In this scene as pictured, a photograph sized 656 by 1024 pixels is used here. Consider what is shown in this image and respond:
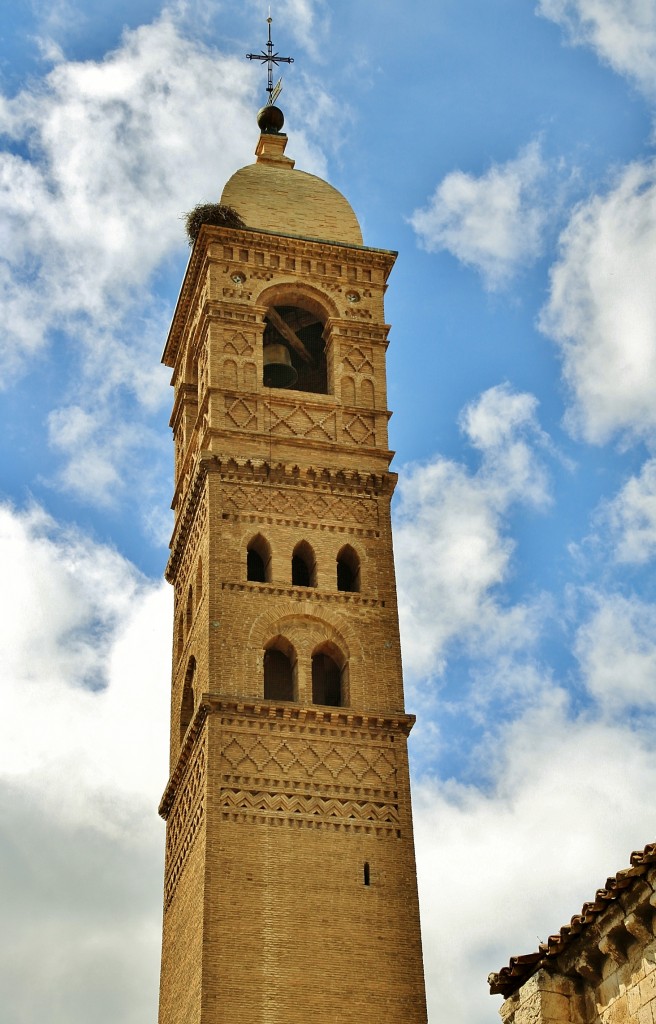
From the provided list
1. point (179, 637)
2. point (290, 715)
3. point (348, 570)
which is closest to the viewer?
point (290, 715)

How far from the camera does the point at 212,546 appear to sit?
28.1 meters

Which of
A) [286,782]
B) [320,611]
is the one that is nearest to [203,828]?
[286,782]

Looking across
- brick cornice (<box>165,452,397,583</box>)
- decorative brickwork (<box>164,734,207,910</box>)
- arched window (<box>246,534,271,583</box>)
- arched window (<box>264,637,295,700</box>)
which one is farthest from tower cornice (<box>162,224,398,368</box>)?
decorative brickwork (<box>164,734,207,910</box>)

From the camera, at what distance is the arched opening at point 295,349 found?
1280 inches

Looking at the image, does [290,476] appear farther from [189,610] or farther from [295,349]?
[295,349]

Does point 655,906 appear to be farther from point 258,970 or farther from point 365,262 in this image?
point 365,262

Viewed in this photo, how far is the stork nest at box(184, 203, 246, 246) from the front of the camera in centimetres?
3192

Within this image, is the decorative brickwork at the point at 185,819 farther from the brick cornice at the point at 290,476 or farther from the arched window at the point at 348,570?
the brick cornice at the point at 290,476

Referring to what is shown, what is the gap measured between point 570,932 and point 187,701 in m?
14.8

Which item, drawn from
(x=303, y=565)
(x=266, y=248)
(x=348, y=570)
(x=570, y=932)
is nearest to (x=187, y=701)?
(x=303, y=565)

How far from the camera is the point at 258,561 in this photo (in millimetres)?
29094

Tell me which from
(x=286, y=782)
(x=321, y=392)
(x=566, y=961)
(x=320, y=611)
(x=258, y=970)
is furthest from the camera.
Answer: (x=321, y=392)

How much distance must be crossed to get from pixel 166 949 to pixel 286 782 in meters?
3.80

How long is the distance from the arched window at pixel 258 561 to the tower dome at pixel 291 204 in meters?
6.81
